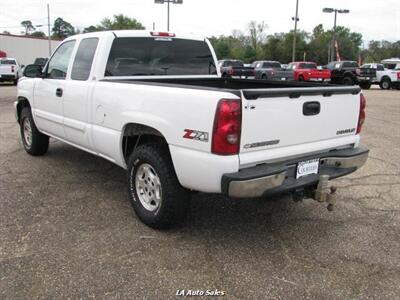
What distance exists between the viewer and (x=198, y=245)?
3945 millimetres

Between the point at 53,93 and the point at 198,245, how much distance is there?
10.1 feet

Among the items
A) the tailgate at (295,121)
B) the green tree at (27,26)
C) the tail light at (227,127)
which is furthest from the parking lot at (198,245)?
the green tree at (27,26)

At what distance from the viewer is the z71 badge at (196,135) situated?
3.45m

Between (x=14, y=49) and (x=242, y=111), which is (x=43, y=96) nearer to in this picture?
(x=242, y=111)

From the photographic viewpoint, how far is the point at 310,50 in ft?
261

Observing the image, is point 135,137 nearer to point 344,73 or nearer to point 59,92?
point 59,92

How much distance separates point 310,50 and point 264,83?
257 ft

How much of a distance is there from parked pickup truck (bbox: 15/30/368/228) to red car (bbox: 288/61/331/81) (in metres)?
23.2

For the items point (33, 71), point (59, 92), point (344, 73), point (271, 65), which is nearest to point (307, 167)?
point (59, 92)

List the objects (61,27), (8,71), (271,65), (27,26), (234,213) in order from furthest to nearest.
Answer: (61,27) → (27,26) → (271,65) → (8,71) → (234,213)

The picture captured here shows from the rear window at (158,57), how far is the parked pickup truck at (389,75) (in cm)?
2517

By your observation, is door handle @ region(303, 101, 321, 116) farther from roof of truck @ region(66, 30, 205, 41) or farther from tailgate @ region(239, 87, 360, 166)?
roof of truck @ region(66, 30, 205, 41)

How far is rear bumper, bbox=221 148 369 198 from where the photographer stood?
11.1 ft

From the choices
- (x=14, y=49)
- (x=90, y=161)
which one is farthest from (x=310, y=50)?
(x=90, y=161)
